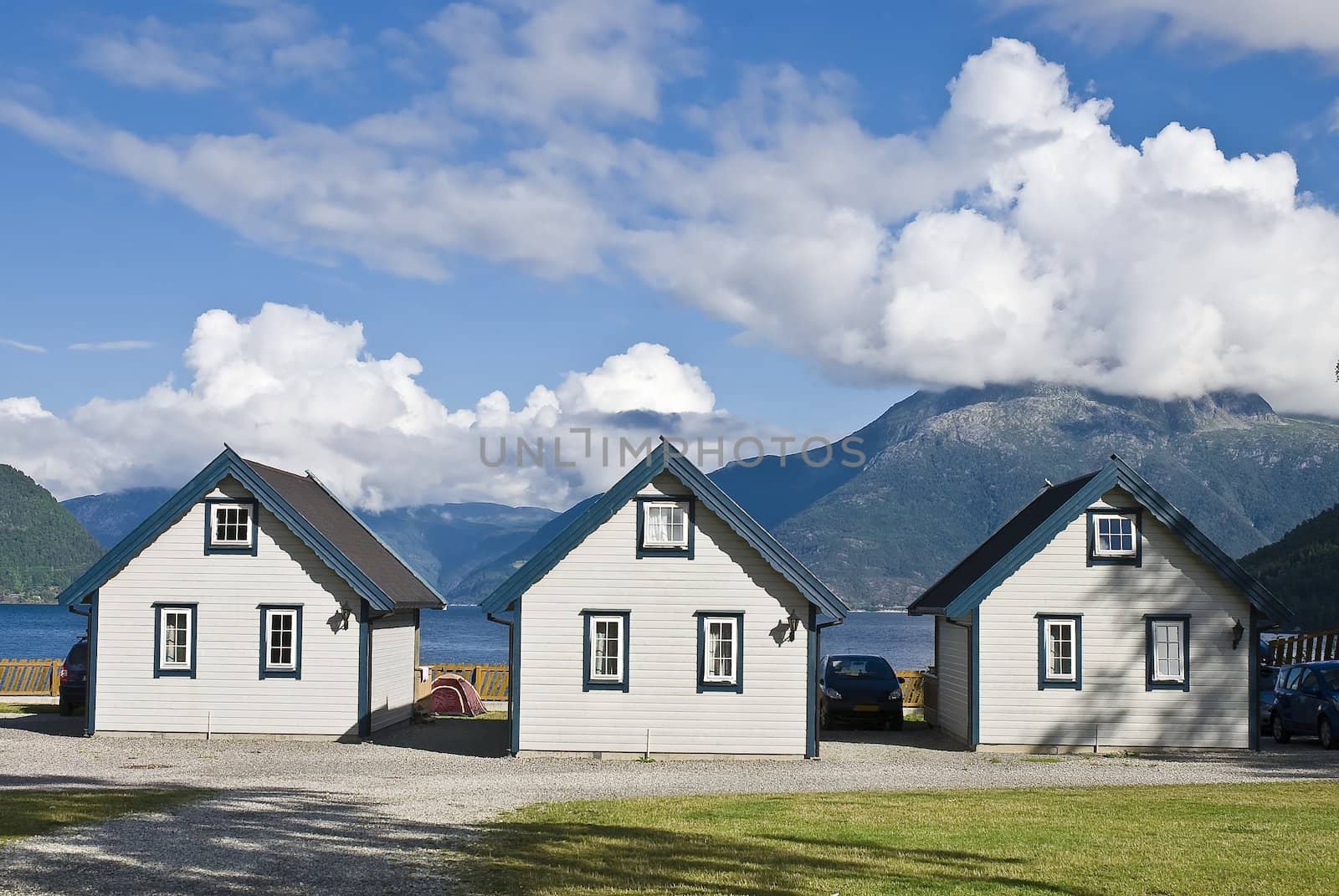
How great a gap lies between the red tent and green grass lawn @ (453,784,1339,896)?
57.6 ft

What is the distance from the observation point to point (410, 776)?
2269cm

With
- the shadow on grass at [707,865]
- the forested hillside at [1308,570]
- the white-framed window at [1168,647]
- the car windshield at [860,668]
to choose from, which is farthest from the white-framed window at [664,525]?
the forested hillside at [1308,570]

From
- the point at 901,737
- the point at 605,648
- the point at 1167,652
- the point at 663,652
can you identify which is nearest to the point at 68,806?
the point at 605,648

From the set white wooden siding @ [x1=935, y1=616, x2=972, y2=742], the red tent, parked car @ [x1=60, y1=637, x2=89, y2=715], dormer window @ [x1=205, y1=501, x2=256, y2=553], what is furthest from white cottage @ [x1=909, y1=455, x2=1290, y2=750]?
parked car @ [x1=60, y1=637, x2=89, y2=715]

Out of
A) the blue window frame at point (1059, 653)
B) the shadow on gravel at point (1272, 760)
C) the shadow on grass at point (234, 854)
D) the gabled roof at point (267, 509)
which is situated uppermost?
the gabled roof at point (267, 509)

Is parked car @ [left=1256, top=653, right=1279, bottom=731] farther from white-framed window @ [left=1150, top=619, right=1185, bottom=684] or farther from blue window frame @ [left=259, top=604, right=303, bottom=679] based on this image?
blue window frame @ [left=259, top=604, right=303, bottom=679]

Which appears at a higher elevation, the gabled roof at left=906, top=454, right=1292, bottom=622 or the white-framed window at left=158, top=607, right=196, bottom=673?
the gabled roof at left=906, top=454, right=1292, bottom=622

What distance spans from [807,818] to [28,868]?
870cm

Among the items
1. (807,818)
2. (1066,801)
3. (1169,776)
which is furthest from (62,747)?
(1169,776)

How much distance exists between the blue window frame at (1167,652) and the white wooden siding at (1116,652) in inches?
4.0

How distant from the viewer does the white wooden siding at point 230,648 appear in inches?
1121

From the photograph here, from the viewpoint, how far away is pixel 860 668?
113 ft

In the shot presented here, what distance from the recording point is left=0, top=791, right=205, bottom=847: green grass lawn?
52.6 ft

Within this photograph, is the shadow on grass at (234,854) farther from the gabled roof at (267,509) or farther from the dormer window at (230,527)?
the dormer window at (230,527)
